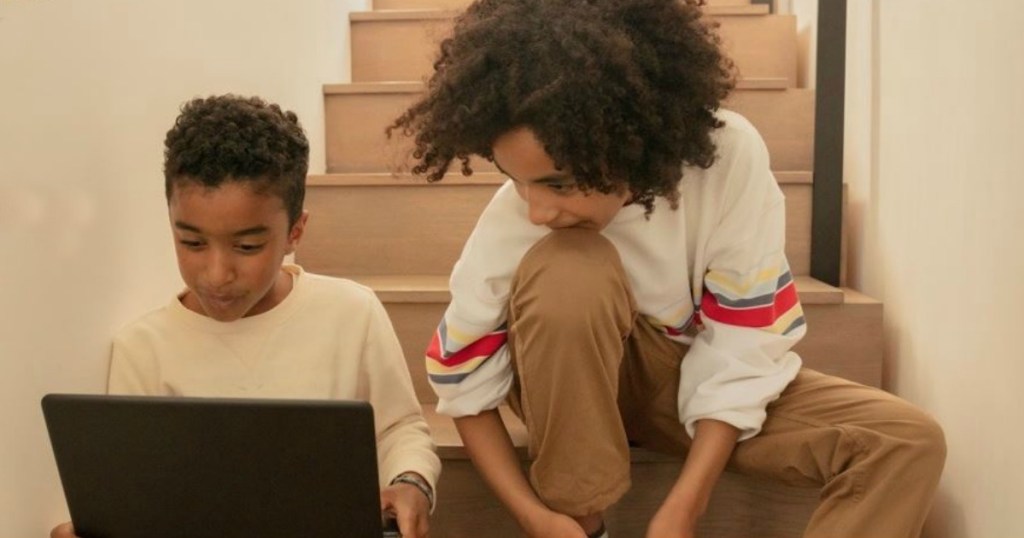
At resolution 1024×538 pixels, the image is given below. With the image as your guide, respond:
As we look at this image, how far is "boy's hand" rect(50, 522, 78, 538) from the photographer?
0.90m

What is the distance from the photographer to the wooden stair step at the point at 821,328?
137cm

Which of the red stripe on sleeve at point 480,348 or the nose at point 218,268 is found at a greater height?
the nose at point 218,268

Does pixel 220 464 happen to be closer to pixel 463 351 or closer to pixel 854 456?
pixel 463 351

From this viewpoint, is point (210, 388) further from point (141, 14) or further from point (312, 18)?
point (312, 18)

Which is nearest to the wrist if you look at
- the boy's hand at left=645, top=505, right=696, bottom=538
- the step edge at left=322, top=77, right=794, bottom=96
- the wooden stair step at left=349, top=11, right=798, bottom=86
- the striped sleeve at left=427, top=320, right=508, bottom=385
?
the striped sleeve at left=427, top=320, right=508, bottom=385

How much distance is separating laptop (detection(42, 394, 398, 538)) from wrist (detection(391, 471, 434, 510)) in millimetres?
172

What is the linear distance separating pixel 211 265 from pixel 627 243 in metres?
0.41

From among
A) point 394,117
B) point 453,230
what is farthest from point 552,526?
point 394,117

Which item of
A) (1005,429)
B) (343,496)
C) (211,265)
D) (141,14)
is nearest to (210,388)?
(211,265)

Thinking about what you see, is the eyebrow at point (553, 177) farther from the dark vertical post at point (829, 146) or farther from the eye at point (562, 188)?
the dark vertical post at point (829, 146)

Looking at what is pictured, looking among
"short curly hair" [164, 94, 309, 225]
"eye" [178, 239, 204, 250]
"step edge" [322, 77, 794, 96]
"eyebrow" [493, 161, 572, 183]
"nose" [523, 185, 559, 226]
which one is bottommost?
"eye" [178, 239, 204, 250]

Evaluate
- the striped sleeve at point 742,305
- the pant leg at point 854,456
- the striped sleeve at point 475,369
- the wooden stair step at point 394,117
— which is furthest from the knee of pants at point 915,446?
the wooden stair step at point 394,117

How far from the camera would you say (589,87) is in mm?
919

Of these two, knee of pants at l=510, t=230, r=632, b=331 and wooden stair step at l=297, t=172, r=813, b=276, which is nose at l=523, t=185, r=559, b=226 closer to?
knee of pants at l=510, t=230, r=632, b=331
